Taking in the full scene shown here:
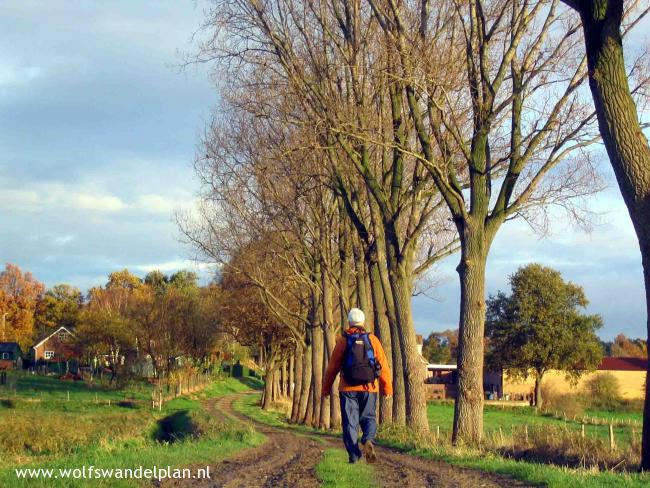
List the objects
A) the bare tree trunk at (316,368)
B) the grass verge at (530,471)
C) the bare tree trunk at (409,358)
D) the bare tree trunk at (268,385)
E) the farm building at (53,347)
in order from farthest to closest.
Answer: the farm building at (53,347)
the bare tree trunk at (268,385)
the bare tree trunk at (316,368)
the bare tree trunk at (409,358)
the grass verge at (530,471)

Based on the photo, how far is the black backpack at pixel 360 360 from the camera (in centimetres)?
1046

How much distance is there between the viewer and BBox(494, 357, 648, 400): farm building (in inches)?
2859

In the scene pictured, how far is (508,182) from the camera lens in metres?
17.3

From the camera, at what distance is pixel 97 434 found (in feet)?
92.0

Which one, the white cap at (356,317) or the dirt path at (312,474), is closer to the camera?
the dirt path at (312,474)

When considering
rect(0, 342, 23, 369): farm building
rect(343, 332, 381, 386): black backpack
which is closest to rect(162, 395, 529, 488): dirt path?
rect(343, 332, 381, 386): black backpack

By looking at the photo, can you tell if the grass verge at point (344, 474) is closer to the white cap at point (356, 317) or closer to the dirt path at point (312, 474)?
the dirt path at point (312, 474)

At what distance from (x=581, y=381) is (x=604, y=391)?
2.11 meters

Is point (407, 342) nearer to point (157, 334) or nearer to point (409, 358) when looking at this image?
point (409, 358)

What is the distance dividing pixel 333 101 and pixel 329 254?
1289cm

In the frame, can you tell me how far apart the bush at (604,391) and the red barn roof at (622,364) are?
331 cm

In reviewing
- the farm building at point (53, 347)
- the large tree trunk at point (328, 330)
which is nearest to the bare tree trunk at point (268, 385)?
the farm building at point (53, 347)

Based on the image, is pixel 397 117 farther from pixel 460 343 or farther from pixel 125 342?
pixel 125 342
